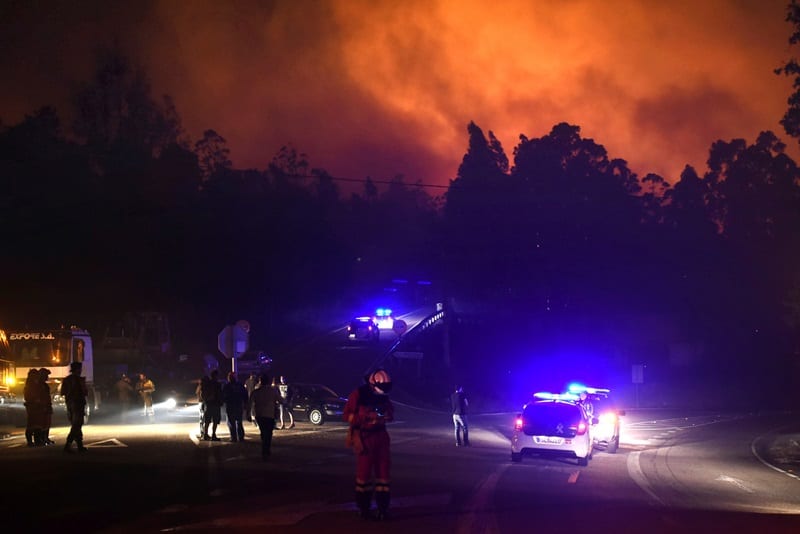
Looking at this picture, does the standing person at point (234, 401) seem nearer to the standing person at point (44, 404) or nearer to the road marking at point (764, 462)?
the standing person at point (44, 404)

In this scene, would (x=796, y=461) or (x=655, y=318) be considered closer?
(x=796, y=461)

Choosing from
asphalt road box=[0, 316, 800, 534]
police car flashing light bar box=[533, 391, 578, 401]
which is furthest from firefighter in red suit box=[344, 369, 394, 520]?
police car flashing light bar box=[533, 391, 578, 401]

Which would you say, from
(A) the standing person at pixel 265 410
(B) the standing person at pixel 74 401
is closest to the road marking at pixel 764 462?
(A) the standing person at pixel 265 410

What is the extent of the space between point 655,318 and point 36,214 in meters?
55.9

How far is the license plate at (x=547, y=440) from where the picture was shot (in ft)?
68.0

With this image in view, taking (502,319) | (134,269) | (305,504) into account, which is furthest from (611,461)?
(502,319)

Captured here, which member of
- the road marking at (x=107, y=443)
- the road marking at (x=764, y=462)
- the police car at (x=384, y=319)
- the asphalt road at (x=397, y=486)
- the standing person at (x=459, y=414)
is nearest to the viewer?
the asphalt road at (x=397, y=486)

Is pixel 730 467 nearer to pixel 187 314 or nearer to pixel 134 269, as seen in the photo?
pixel 134 269

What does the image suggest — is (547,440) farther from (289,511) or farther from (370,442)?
(370,442)

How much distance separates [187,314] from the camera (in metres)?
69.6

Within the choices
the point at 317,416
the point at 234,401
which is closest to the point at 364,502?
the point at 234,401

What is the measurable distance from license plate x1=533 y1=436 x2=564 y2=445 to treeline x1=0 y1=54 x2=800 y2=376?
24953 mm

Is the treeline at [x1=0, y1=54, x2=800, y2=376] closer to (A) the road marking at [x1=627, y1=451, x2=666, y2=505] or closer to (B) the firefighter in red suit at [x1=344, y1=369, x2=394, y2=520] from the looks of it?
(A) the road marking at [x1=627, y1=451, x2=666, y2=505]

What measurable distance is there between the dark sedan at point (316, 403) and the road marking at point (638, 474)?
1274cm
